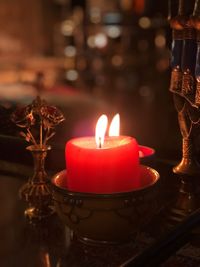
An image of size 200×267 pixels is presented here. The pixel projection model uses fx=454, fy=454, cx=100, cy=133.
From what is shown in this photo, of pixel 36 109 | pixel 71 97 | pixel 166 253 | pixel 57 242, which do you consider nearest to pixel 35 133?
pixel 36 109

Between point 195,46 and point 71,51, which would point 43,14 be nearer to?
point 71,51

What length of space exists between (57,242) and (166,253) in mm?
142

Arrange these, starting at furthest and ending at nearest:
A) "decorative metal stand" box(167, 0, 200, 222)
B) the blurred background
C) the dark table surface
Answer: the blurred background < "decorative metal stand" box(167, 0, 200, 222) < the dark table surface

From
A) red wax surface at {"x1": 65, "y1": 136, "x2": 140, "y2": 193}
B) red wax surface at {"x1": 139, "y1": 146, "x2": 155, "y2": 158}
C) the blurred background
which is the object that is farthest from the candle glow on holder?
the blurred background

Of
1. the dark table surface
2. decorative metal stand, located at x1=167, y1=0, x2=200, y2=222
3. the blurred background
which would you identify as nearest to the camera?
the dark table surface

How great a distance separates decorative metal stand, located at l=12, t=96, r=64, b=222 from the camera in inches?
22.0

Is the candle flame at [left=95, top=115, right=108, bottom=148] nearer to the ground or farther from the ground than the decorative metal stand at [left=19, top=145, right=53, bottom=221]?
farther from the ground

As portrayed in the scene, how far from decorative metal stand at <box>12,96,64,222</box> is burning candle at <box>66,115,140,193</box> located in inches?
3.2

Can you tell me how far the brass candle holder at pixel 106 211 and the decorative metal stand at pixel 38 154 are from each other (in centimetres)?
9

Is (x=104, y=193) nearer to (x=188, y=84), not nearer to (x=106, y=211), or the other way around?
(x=106, y=211)

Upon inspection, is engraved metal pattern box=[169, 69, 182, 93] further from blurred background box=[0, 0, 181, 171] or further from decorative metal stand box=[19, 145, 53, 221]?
blurred background box=[0, 0, 181, 171]

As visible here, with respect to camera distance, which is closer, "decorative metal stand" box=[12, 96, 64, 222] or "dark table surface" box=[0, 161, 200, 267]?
"dark table surface" box=[0, 161, 200, 267]

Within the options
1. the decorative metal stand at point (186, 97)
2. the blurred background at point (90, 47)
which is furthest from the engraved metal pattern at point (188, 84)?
the blurred background at point (90, 47)

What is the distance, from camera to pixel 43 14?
5168 millimetres
